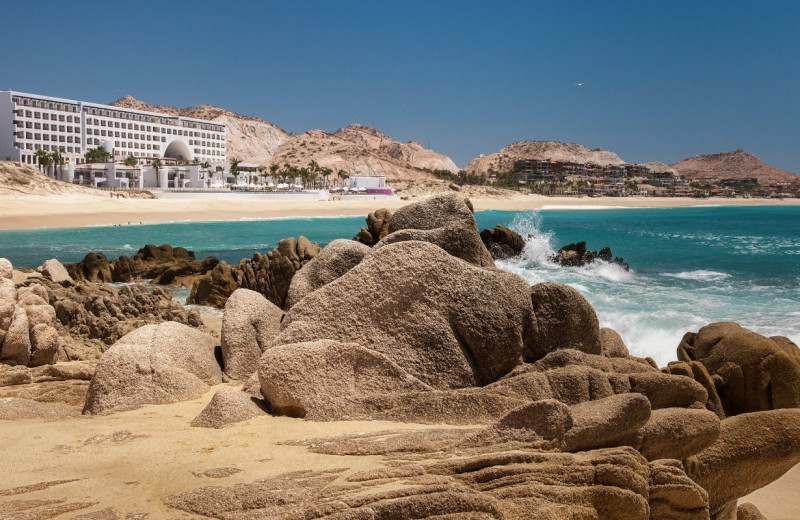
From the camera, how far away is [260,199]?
3435 inches

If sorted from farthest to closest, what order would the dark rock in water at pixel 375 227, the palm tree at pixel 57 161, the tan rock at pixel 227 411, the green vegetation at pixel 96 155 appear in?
the green vegetation at pixel 96 155
the palm tree at pixel 57 161
the dark rock in water at pixel 375 227
the tan rock at pixel 227 411

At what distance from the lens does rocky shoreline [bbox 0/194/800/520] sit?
3.69 meters

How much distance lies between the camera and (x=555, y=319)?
5.69 metres

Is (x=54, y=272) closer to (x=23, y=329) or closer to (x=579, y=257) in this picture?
(x=23, y=329)

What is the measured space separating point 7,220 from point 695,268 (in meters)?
45.2

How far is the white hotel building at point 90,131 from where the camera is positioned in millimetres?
101375

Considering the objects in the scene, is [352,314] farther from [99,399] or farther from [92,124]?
[92,124]

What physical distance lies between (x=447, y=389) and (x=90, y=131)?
387 ft

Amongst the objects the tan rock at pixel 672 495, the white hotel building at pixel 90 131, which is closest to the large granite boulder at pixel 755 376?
the tan rock at pixel 672 495

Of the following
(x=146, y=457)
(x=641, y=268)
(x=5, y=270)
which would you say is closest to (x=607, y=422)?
(x=146, y=457)

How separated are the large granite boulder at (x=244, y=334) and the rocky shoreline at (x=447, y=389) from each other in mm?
16

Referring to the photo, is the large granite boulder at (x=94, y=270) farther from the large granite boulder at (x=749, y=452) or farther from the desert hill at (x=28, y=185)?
the desert hill at (x=28, y=185)

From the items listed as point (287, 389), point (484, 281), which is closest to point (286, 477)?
point (287, 389)

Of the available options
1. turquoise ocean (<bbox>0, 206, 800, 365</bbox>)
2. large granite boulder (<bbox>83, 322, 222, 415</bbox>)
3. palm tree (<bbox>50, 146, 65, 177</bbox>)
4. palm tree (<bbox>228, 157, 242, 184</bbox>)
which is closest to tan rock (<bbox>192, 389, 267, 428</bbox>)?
large granite boulder (<bbox>83, 322, 222, 415</bbox>)
